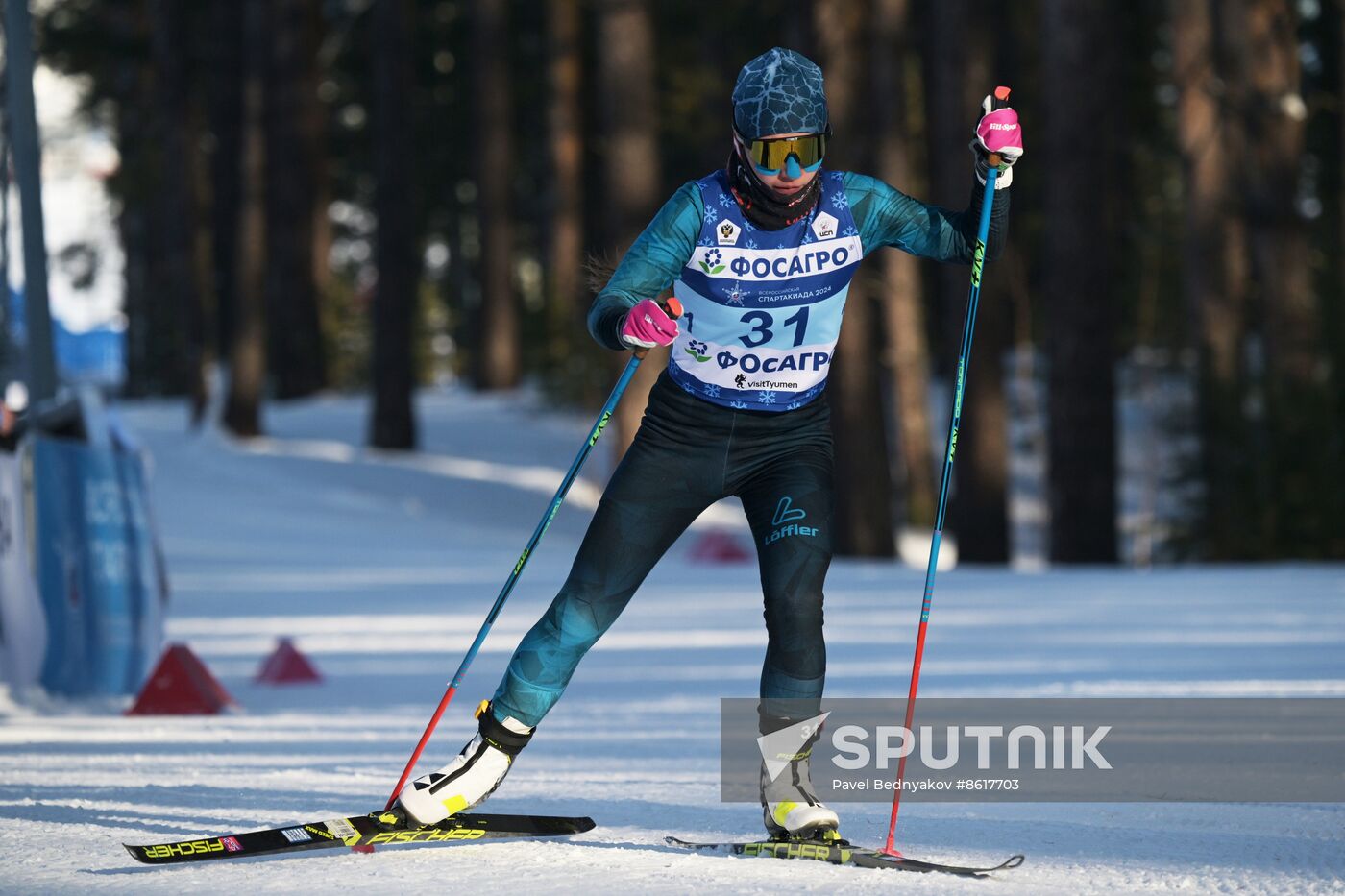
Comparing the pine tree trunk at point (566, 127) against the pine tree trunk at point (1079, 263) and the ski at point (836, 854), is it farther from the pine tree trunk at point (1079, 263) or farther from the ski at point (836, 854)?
the ski at point (836, 854)

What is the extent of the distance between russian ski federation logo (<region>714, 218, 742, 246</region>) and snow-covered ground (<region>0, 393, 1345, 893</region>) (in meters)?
1.64

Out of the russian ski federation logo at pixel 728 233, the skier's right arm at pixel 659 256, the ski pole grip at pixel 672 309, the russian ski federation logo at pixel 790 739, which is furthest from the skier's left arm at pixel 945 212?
the russian ski federation logo at pixel 790 739

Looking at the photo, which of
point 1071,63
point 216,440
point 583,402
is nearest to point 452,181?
point 216,440

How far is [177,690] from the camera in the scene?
8992 mm

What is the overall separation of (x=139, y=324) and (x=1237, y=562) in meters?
36.2

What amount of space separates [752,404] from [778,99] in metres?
0.82

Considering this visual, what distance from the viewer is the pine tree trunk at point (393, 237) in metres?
25.4

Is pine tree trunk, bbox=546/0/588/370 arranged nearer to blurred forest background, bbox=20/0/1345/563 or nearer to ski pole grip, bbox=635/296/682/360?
blurred forest background, bbox=20/0/1345/563

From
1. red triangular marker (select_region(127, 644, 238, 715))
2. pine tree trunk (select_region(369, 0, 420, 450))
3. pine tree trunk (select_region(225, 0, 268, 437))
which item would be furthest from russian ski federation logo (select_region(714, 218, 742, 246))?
pine tree trunk (select_region(225, 0, 268, 437))

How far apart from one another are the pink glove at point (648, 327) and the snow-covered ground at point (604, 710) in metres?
1.35

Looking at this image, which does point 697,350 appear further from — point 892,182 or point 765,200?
point 892,182

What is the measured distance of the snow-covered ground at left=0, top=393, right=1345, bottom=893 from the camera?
4992 millimetres

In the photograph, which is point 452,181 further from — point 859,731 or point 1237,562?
point 859,731

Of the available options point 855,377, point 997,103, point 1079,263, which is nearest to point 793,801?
point 997,103
